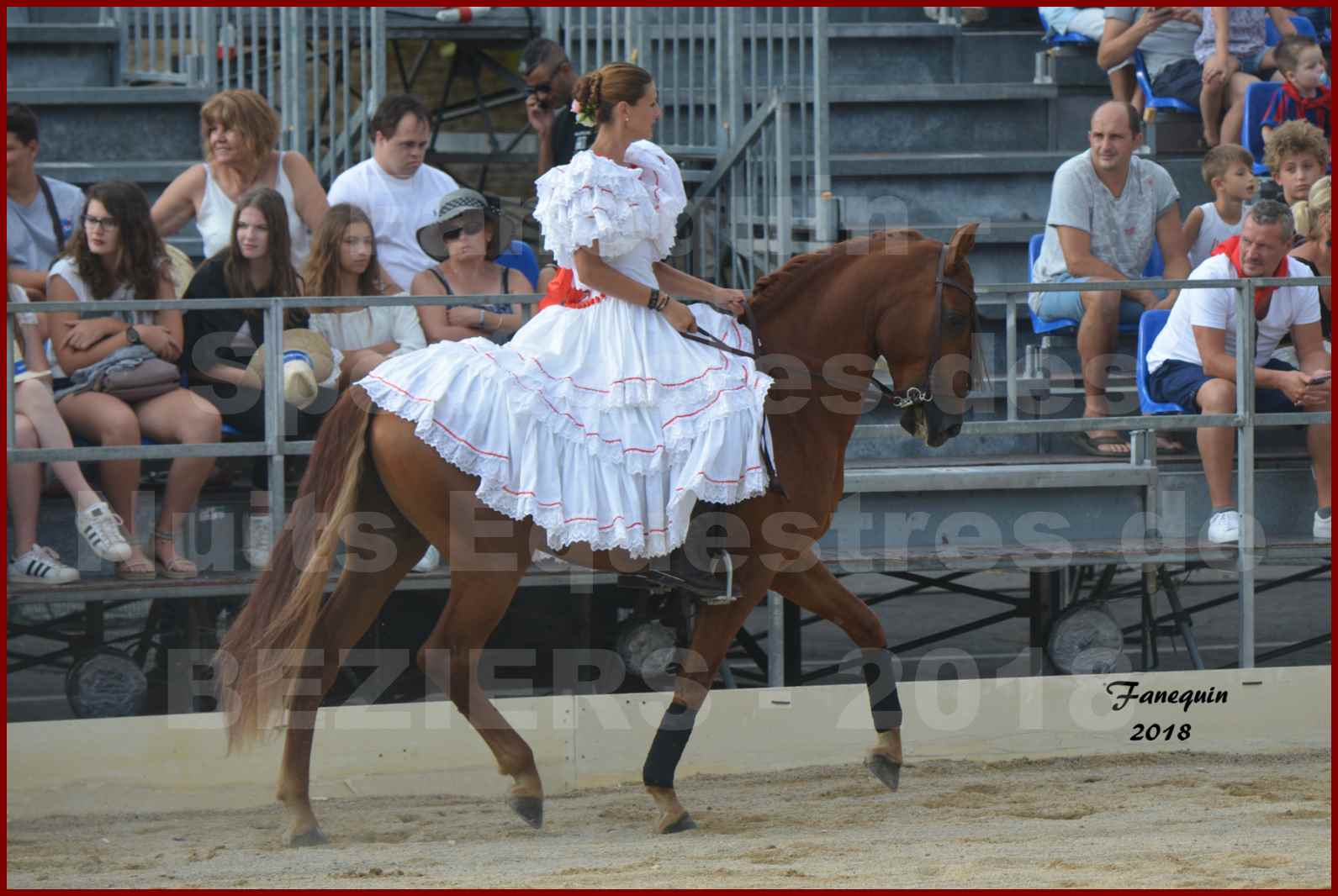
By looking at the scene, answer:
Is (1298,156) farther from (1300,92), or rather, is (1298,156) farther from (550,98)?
(550,98)

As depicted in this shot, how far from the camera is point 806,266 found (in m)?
5.40

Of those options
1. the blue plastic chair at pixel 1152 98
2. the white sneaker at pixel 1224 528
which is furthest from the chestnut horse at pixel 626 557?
the blue plastic chair at pixel 1152 98

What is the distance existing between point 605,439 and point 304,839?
151 centimetres

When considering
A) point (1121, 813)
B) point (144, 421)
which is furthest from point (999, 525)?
point (144, 421)

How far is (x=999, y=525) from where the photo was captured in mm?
6688

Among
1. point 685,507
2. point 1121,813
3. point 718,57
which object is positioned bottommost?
point 1121,813

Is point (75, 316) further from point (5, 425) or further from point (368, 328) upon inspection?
point (368, 328)

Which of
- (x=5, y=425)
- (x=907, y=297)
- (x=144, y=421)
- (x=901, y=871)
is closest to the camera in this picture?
(x=901, y=871)

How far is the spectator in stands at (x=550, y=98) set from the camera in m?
8.23

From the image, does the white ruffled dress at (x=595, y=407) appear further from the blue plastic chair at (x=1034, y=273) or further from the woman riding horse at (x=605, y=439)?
the blue plastic chair at (x=1034, y=273)

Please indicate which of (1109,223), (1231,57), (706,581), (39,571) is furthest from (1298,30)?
(39,571)

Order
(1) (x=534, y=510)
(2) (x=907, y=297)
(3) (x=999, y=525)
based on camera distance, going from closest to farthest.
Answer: (1) (x=534, y=510)
(2) (x=907, y=297)
(3) (x=999, y=525)

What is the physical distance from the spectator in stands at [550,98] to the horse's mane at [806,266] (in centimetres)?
301

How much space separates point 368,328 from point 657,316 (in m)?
1.60
